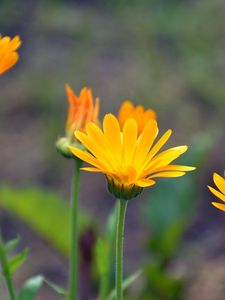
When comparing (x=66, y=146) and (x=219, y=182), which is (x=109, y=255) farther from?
(x=219, y=182)

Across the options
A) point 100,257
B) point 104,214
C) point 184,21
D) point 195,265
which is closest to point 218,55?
point 184,21

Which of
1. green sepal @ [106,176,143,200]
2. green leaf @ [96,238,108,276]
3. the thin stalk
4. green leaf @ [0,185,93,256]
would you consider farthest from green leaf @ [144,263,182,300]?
green sepal @ [106,176,143,200]

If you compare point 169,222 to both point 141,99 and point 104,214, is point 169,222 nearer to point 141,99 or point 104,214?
point 104,214

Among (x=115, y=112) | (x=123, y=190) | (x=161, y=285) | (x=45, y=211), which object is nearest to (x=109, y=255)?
(x=123, y=190)

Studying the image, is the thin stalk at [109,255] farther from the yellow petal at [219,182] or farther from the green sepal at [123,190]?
the yellow petal at [219,182]

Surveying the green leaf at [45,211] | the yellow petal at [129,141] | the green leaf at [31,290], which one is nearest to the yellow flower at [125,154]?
the yellow petal at [129,141]

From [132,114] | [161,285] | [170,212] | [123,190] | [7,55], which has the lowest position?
[161,285]

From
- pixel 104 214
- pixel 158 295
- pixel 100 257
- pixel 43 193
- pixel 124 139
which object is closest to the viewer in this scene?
pixel 124 139

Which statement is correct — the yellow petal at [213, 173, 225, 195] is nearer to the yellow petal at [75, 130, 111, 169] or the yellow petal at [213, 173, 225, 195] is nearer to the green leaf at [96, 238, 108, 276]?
the yellow petal at [75, 130, 111, 169]
